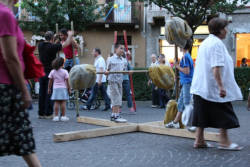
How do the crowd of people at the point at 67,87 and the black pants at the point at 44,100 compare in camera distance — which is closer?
the crowd of people at the point at 67,87

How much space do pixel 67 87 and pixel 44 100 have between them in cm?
72

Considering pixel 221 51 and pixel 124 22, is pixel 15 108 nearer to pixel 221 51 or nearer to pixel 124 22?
pixel 221 51

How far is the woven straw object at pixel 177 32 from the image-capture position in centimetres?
740

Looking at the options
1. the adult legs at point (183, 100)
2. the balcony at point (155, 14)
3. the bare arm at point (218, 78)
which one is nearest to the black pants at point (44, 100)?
the adult legs at point (183, 100)

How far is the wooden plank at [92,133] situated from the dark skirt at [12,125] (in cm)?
359

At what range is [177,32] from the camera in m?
7.40

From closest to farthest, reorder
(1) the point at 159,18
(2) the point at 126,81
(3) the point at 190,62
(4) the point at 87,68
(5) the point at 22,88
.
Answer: (5) the point at 22,88
(3) the point at 190,62
(4) the point at 87,68
(2) the point at 126,81
(1) the point at 159,18

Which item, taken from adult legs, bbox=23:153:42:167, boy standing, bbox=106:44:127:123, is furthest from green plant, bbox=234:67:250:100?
adult legs, bbox=23:153:42:167

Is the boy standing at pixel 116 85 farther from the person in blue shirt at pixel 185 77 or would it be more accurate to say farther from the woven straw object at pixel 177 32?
the woven straw object at pixel 177 32

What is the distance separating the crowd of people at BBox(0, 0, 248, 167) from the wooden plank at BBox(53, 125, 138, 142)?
0.84m

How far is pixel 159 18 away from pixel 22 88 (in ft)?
86.2

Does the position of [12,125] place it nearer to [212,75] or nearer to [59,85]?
[212,75]

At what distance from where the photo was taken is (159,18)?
29.2 m

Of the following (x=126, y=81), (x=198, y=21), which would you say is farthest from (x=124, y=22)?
(x=126, y=81)
